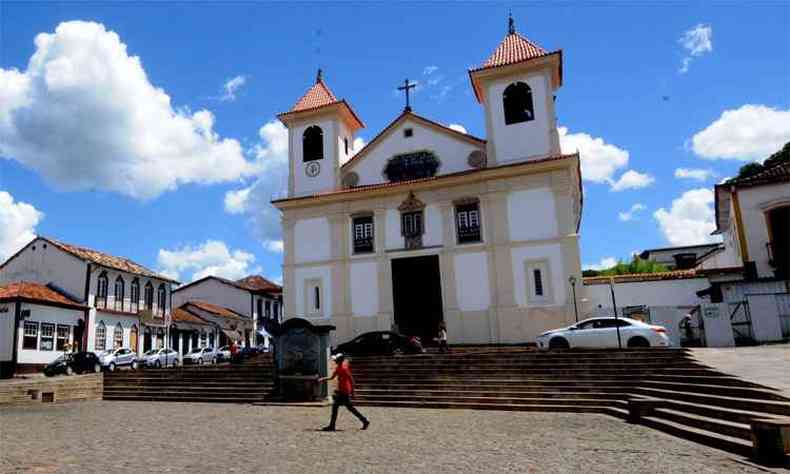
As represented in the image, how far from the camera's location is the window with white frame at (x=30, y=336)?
2777 centimetres

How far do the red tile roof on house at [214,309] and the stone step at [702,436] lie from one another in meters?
39.7

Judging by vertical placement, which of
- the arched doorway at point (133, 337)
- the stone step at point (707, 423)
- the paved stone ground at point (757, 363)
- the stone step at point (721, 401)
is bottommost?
the stone step at point (707, 423)

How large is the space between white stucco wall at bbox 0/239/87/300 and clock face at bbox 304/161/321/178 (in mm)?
15249

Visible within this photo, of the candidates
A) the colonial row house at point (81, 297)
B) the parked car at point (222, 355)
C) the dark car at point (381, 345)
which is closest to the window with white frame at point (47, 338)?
the colonial row house at point (81, 297)

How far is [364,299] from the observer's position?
82.2 feet

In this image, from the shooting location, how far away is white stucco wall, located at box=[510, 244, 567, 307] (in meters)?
22.4

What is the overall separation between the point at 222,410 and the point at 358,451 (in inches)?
275

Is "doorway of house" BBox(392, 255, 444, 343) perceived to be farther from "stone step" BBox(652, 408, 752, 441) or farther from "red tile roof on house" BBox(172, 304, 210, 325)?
"red tile roof on house" BBox(172, 304, 210, 325)

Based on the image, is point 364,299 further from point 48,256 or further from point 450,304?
point 48,256

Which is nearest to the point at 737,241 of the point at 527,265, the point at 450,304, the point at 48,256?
the point at 527,265

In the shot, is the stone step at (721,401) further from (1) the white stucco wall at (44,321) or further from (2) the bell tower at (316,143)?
(1) the white stucco wall at (44,321)

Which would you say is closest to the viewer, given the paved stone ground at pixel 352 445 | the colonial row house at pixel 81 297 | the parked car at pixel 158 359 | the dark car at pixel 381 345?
the paved stone ground at pixel 352 445

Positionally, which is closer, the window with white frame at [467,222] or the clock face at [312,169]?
the window with white frame at [467,222]

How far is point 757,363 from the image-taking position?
12328 mm
